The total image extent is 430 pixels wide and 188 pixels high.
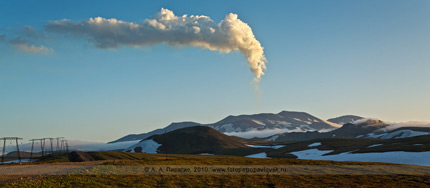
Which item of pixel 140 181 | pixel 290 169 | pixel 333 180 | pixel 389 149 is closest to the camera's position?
pixel 140 181

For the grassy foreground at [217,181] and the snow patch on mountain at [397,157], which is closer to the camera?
the grassy foreground at [217,181]

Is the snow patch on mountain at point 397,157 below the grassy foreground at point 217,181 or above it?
below

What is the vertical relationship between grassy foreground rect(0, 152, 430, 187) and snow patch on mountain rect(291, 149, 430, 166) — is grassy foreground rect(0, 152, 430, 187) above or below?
above

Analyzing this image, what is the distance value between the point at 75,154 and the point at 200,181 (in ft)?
269

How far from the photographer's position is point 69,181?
122 ft

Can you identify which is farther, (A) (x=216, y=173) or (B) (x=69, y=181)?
(A) (x=216, y=173)

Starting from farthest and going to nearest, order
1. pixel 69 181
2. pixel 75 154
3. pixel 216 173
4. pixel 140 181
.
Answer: pixel 75 154 < pixel 216 173 < pixel 140 181 < pixel 69 181

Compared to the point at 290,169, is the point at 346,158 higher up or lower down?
lower down

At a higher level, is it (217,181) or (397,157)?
(217,181)

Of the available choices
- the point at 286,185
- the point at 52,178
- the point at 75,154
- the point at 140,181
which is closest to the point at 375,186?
the point at 286,185

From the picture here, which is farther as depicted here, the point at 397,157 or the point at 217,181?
the point at 397,157

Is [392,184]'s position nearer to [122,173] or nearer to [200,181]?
[200,181]

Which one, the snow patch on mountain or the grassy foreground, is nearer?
the grassy foreground

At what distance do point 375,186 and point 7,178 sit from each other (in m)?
43.2
